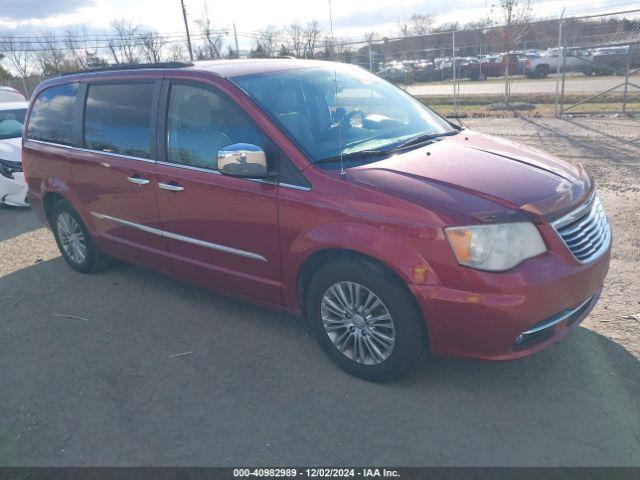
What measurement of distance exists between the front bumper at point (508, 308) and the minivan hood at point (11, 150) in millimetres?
7439

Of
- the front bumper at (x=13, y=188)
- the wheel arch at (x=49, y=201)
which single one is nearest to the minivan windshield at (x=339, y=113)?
the wheel arch at (x=49, y=201)

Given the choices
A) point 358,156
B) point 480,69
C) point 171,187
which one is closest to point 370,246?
point 358,156

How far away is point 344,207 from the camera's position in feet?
10.5

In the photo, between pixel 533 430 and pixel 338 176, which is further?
pixel 338 176

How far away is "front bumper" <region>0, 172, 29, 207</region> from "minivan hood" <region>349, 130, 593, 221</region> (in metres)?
6.79

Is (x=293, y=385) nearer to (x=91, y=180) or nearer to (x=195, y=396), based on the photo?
(x=195, y=396)

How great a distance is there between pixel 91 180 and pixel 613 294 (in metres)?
4.40

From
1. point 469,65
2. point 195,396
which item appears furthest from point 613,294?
point 469,65

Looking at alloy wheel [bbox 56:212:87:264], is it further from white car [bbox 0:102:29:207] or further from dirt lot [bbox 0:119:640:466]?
white car [bbox 0:102:29:207]

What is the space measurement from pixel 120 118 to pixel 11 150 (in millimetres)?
4863

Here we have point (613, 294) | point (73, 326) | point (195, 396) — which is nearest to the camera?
point (195, 396)

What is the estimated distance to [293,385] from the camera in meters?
3.48

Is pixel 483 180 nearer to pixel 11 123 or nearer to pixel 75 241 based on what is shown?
pixel 75 241

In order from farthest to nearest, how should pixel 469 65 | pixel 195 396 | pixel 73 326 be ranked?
pixel 469 65, pixel 73 326, pixel 195 396
